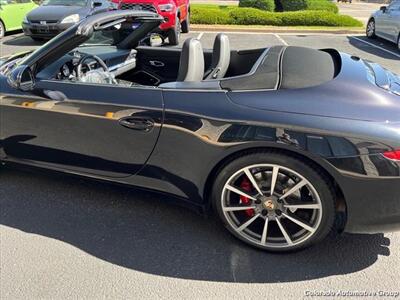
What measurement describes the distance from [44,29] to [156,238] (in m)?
8.13

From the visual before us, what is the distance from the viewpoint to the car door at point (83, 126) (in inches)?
99.6

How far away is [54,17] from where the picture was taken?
9.23 metres

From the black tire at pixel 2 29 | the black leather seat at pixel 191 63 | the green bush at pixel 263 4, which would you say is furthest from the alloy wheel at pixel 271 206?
the green bush at pixel 263 4

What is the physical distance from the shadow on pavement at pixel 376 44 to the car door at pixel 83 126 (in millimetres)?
8053

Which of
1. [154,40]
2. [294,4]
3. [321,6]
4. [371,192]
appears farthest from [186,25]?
[371,192]

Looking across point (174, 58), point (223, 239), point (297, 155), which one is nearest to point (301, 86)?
point (297, 155)

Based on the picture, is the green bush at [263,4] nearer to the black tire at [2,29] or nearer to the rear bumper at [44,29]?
the rear bumper at [44,29]

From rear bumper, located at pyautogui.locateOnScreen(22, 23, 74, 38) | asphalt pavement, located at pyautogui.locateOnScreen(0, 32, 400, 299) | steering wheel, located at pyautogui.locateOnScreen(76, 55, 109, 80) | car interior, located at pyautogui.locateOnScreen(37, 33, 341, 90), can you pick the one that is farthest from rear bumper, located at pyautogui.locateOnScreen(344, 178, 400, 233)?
rear bumper, located at pyautogui.locateOnScreen(22, 23, 74, 38)

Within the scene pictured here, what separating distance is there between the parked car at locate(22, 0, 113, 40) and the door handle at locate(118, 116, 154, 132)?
23.9ft

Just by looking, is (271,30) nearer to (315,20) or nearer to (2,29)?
(315,20)

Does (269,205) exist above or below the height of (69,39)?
below

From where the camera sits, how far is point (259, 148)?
2287 millimetres

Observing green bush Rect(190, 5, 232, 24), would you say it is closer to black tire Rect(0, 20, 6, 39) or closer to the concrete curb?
the concrete curb

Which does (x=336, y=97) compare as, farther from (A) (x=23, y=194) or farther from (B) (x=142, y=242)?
(A) (x=23, y=194)
